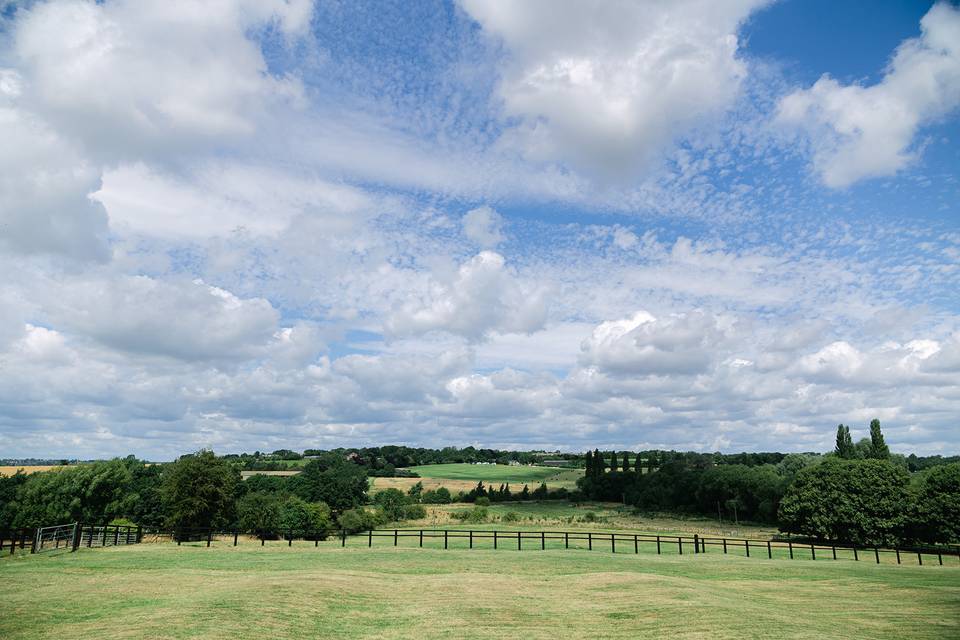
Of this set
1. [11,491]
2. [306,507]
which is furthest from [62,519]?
[306,507]

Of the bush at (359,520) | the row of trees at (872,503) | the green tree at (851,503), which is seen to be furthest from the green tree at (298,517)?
the row of trees at (872,503)

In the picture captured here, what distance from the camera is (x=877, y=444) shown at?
3570 inches

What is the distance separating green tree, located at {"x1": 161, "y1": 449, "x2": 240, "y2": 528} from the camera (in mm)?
61031

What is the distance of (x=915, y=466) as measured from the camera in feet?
606

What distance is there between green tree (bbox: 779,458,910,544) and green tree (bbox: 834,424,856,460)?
29998mm

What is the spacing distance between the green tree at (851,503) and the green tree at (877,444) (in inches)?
914

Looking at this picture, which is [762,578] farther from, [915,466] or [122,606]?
[915,466]

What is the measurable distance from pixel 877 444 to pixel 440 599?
91029 mm

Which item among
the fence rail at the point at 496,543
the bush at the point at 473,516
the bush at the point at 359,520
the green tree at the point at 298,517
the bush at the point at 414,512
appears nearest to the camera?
the fence rail at the point at 496,543

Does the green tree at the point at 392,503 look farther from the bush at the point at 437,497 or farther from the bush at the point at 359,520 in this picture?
the bush at the point at 437,497

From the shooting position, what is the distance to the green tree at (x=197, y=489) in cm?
6103

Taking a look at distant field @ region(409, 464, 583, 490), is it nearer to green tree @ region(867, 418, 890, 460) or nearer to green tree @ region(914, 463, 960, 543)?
green tree @ region(867, 418, 890, 460)

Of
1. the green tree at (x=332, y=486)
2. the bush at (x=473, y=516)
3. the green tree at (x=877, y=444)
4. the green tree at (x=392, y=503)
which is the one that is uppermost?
the green tree at (x=877, y=444)

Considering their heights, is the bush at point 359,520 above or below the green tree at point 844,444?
below
